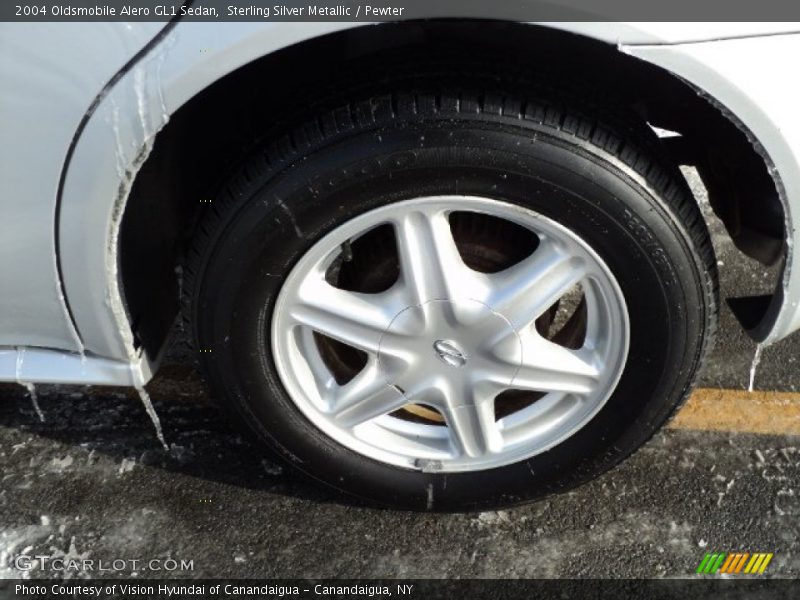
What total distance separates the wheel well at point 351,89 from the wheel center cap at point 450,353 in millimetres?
561

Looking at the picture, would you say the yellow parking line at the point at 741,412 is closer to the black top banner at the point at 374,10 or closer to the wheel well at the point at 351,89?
the wheel well at the point at 351,89

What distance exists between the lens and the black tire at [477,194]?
1.52 meters

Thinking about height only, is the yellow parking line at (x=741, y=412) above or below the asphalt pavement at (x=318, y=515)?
above

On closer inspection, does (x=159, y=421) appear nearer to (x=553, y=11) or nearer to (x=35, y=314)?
(x=35, y=314)

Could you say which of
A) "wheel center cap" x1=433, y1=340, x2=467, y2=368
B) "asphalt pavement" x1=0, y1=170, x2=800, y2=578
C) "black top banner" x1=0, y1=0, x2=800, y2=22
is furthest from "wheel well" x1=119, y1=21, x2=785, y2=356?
"wheel center cap" x1=433, y1=340, x2=467, y2=368

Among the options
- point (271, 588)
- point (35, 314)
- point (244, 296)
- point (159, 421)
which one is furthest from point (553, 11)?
point (159, 421)

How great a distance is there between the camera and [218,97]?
170cm

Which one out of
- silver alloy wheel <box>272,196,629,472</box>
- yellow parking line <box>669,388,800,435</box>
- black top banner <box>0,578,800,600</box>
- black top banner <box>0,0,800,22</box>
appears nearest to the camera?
black top banner <box>0,0,800,22</box>

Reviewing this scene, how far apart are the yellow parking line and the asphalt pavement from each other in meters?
0.03

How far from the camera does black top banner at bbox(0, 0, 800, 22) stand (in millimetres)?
1346

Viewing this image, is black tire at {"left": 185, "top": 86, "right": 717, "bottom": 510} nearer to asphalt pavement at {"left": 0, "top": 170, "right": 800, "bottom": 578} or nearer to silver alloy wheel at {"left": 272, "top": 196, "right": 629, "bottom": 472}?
silver alloy wheel at {"left": 272, "top": 196, "right": 629, "bottom": 472}

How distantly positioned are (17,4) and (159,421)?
1.24 meters

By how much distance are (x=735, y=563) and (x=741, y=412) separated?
52 centimetres

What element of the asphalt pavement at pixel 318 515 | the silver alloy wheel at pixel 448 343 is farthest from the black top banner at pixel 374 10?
the asphalt pavement at pixel 318 515
